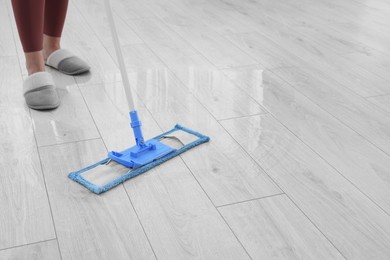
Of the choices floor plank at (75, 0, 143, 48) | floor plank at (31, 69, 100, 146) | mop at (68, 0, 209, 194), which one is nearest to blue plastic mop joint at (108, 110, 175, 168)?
mop at (68, 0, 209, 194)

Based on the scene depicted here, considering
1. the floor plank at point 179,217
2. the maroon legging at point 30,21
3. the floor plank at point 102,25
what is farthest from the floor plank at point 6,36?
the floor plank at point 179,217

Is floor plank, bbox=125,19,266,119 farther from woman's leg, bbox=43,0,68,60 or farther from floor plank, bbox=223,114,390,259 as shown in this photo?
woman's leg, bbox=43,0,68,60

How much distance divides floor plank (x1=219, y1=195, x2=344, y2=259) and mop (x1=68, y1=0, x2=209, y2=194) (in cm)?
25

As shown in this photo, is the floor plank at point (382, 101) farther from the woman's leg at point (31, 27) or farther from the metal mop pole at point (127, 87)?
the woman's leg at point (31, 27)

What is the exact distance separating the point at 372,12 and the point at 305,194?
1.75m

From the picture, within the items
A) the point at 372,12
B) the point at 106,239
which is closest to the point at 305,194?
the point at 106,239

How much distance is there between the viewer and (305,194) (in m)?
1.39

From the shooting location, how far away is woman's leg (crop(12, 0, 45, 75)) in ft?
5.87

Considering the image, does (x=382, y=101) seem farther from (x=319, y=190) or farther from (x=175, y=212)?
(x=175, y=212)

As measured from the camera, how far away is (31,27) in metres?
1.82

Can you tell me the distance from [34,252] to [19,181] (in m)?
0.29

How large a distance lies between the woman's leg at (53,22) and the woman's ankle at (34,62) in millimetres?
185

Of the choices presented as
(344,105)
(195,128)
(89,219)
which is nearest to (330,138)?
(344,105)

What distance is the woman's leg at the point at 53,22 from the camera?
200 cm
